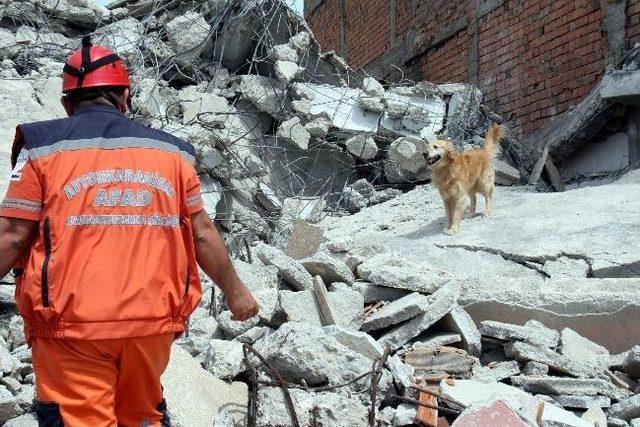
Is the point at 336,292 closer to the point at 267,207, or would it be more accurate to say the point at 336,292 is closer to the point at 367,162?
the point at 267,207

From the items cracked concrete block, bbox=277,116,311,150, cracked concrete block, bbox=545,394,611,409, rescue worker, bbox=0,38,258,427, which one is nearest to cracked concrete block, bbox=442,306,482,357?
cracked concrete block, bbox=545,394,611,409


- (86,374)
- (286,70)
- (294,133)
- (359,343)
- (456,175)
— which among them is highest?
(286,70)

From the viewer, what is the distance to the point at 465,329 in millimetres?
3535

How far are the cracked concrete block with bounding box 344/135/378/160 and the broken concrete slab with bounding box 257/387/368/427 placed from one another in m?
5.52

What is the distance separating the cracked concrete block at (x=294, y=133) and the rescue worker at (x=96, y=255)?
5656 mm

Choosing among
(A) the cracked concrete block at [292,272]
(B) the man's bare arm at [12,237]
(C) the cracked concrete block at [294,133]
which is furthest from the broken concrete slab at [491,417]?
(C) the cracked concrete block at [294,133]

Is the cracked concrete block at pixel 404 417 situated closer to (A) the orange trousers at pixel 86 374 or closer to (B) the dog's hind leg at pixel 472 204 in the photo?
(A) the orange trousers at pixel 86 374

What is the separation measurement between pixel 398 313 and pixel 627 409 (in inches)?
46.7

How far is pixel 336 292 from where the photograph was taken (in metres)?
3.94

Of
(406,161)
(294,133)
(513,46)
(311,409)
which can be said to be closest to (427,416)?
(311,409)

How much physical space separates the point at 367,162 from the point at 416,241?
2682 mm

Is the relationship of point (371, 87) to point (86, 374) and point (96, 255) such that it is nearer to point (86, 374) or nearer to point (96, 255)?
point (96, 255)

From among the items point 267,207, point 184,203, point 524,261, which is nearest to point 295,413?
point 184,203

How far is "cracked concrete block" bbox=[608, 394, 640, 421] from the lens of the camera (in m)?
2.81
